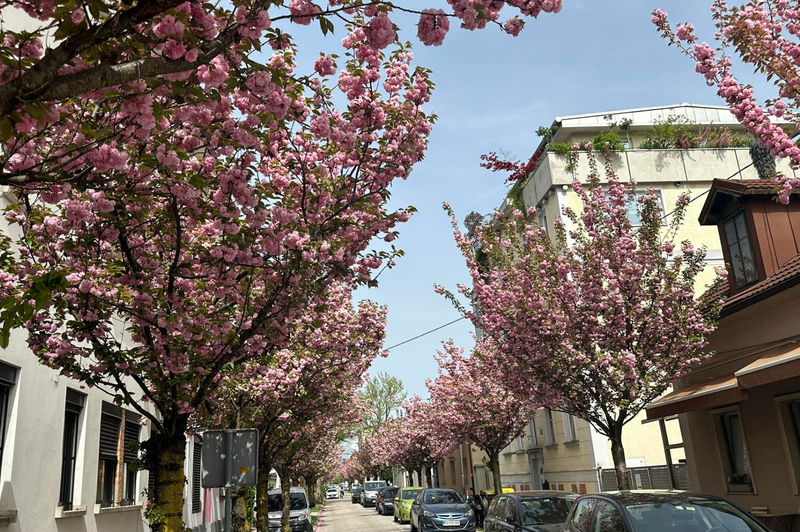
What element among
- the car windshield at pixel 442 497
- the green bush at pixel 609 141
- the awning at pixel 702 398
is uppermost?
the green bush at pixel 609 141

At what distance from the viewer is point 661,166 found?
1082 inches

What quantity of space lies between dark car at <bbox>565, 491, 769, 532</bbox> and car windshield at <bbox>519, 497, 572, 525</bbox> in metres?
4.11

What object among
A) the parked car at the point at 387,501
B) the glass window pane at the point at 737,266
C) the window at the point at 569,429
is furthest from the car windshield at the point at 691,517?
the parked car at the point at 387,501

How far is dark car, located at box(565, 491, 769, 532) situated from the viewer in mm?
7121

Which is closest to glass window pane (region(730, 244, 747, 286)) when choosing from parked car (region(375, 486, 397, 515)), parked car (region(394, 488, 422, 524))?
parked car (region(394, 488, 422, 524))

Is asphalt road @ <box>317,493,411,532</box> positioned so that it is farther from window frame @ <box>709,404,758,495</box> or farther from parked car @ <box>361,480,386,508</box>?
window frame @ <box>709,404,758,495</box>

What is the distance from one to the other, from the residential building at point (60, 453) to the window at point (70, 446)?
Answer: 0.06 feet

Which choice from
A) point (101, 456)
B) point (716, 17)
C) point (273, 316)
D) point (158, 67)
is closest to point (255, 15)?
point (158, 67)

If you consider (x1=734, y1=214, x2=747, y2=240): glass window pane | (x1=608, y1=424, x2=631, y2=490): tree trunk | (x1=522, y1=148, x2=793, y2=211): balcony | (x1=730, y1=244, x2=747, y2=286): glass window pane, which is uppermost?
(x1=522, y1=148, x2=793, y2=211): balcony

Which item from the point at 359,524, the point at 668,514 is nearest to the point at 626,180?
the point at 668,514

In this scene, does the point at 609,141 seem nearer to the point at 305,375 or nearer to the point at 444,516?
the point at 444,516

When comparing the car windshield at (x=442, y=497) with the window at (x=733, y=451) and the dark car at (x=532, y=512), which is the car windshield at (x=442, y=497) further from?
the window at (x=733, y=451)

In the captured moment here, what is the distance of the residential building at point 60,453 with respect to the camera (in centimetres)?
942

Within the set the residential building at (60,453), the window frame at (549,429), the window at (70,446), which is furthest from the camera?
the window frame at (549,429)
